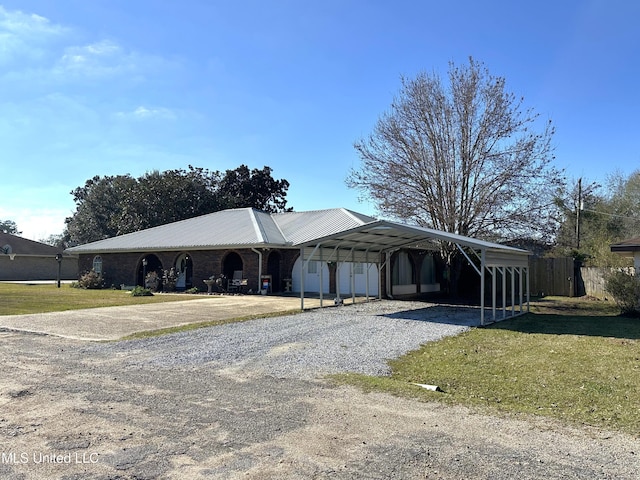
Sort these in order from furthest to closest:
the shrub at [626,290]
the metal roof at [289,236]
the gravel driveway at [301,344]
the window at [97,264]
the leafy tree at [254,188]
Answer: the leafy tree at [254,188]
the window at [97,264]
the metal roof at [289,236]
the shrub at [626,290]
the gravel driveway at [301,344]

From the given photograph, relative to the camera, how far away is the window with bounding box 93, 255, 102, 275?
2953 cm

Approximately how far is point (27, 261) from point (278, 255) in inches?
1151

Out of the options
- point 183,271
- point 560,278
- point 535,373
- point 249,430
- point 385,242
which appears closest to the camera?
point 249,430

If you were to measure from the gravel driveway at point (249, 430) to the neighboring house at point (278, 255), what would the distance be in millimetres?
9717

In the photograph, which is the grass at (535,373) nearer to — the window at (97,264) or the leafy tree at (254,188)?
the window at (97,264)

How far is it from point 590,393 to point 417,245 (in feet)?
50.3

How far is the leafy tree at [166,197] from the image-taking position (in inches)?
1644

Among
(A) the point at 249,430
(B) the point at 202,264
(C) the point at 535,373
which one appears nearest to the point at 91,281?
(B) the point at 202,264

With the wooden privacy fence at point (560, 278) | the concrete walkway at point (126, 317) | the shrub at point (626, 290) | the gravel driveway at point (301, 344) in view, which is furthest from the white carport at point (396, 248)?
the wooden privacy fence at point (560, 278)

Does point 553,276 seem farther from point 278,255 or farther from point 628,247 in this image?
point 278,255

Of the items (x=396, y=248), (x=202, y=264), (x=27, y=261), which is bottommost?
(x=202, y=264)

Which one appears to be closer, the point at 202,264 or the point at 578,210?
the point at 202,264

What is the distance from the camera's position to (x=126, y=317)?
13.3 metres

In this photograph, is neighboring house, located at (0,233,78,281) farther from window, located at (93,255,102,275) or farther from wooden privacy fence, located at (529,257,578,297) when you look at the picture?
wooden privacy fence, located at (529,257,578,297)
